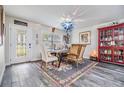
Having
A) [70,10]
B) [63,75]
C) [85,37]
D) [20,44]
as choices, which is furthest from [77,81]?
[85,37]

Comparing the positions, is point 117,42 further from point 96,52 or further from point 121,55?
point 96,52

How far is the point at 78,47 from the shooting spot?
434 cm

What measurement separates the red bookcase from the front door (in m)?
3.96

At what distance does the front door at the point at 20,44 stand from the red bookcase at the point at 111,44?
396 centimetres

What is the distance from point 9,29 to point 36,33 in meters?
1.48

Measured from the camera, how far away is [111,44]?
474cm

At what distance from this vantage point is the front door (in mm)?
4723

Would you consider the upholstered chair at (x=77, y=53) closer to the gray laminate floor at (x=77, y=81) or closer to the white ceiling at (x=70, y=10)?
the gray laminate floor at (x=77, y=81)

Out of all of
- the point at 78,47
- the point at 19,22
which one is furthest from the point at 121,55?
the point at 19,22

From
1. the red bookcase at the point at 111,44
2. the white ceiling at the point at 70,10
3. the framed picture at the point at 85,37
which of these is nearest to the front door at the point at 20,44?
the white ceiling at the point at 70,10

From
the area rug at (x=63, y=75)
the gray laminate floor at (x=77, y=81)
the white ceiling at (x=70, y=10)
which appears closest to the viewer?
the gray laminate floor at (x=77, y=81)

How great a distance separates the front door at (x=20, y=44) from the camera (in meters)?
4.72

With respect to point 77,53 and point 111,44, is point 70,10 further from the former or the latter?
point 111,44

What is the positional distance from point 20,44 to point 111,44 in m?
4.67
